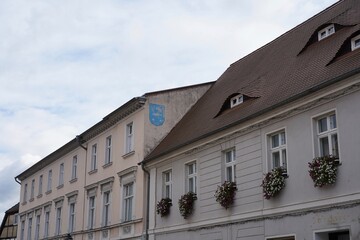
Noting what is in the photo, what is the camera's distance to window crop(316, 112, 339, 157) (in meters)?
14.9

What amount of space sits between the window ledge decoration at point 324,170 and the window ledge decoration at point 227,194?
13.2ft

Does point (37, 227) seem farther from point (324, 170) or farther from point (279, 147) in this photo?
point (324, 170)

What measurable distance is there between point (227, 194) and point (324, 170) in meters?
4.61

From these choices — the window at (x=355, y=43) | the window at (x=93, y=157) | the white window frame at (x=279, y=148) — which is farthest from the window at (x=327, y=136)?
the window at (x=93, y=157)

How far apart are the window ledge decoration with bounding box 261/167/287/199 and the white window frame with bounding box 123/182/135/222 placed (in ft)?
32.5

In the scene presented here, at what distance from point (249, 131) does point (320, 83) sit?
11.9 feet

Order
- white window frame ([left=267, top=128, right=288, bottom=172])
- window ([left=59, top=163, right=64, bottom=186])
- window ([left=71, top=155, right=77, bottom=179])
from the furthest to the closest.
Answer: window ([left=59, top=163, right=64, bottom=186]), window ([left=71, top=155, right=77, bottom=179]), white window frame ([left=267, top=128, right=288, bottom=172])

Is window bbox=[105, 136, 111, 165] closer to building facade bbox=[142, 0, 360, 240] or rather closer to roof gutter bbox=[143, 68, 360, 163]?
building facade bbox=[142, 0, 360, 240]

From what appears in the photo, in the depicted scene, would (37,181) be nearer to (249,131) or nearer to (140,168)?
(140,168)

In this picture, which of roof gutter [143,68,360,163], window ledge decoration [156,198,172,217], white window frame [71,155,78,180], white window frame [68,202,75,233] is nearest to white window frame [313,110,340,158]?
roof gutter [143,68,360,163]

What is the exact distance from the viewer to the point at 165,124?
83.8 ft

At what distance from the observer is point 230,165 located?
1922cm

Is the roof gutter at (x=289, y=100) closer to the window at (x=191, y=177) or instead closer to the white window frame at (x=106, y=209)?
the window at (x=191, y=177)

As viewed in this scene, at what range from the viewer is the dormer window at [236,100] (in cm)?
2038
